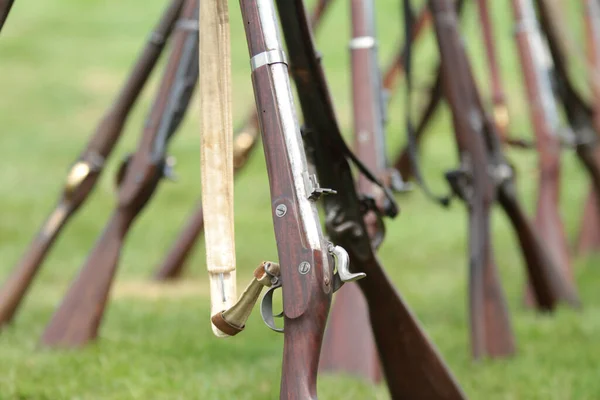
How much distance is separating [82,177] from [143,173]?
0.48 meters

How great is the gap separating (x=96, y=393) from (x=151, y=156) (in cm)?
134

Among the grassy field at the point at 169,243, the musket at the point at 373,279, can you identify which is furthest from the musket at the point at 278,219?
the grassy field at the point at 169,243

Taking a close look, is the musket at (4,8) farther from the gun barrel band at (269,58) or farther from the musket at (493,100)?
the musket at (493,100)

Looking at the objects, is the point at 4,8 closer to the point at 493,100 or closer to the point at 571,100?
the point at 493,100

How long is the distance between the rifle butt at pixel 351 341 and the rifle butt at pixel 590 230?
192 inches

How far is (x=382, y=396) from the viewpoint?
3.96 m

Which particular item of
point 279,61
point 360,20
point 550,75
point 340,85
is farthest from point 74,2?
point 279,61

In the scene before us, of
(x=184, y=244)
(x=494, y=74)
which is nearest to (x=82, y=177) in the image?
(x=184, y=244)

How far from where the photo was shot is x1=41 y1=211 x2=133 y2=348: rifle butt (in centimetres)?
443

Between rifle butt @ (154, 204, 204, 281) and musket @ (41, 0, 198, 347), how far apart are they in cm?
221

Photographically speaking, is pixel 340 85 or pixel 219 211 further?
pixel 340 85

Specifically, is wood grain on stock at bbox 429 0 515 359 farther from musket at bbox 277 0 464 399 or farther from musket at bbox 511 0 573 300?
musket at bbox 277 0 464 399

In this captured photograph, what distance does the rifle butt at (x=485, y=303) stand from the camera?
4941mm

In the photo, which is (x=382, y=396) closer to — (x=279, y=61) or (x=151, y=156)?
(x=151, y=156)
